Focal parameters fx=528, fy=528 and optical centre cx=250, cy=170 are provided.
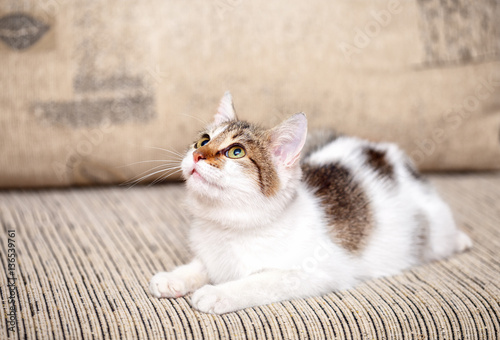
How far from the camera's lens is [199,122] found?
180 cm

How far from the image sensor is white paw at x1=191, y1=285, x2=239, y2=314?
1.05 metres

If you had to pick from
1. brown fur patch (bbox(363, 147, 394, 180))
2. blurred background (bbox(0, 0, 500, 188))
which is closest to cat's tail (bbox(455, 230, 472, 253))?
brown fur patch (bbox(363, 147, 394, 180))

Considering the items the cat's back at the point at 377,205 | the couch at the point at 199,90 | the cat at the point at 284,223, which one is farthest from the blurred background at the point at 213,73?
the cat at the point at 284,223

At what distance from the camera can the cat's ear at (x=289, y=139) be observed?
113 centimetres

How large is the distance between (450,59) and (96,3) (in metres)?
1.23

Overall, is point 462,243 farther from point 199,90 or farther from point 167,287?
point 199,90

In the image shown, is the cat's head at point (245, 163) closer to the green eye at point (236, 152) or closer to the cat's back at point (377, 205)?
the green eye at point (236, 152)

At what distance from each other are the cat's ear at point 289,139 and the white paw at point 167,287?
0.34 metres

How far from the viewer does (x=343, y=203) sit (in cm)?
132

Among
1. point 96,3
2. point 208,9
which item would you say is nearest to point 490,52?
point 208,9

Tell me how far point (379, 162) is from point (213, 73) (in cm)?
65

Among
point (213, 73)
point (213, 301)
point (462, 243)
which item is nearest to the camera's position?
point (213, 301)

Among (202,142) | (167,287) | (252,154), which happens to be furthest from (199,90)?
(167,287)

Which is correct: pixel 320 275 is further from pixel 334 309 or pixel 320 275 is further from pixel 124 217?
pixel 124 217
